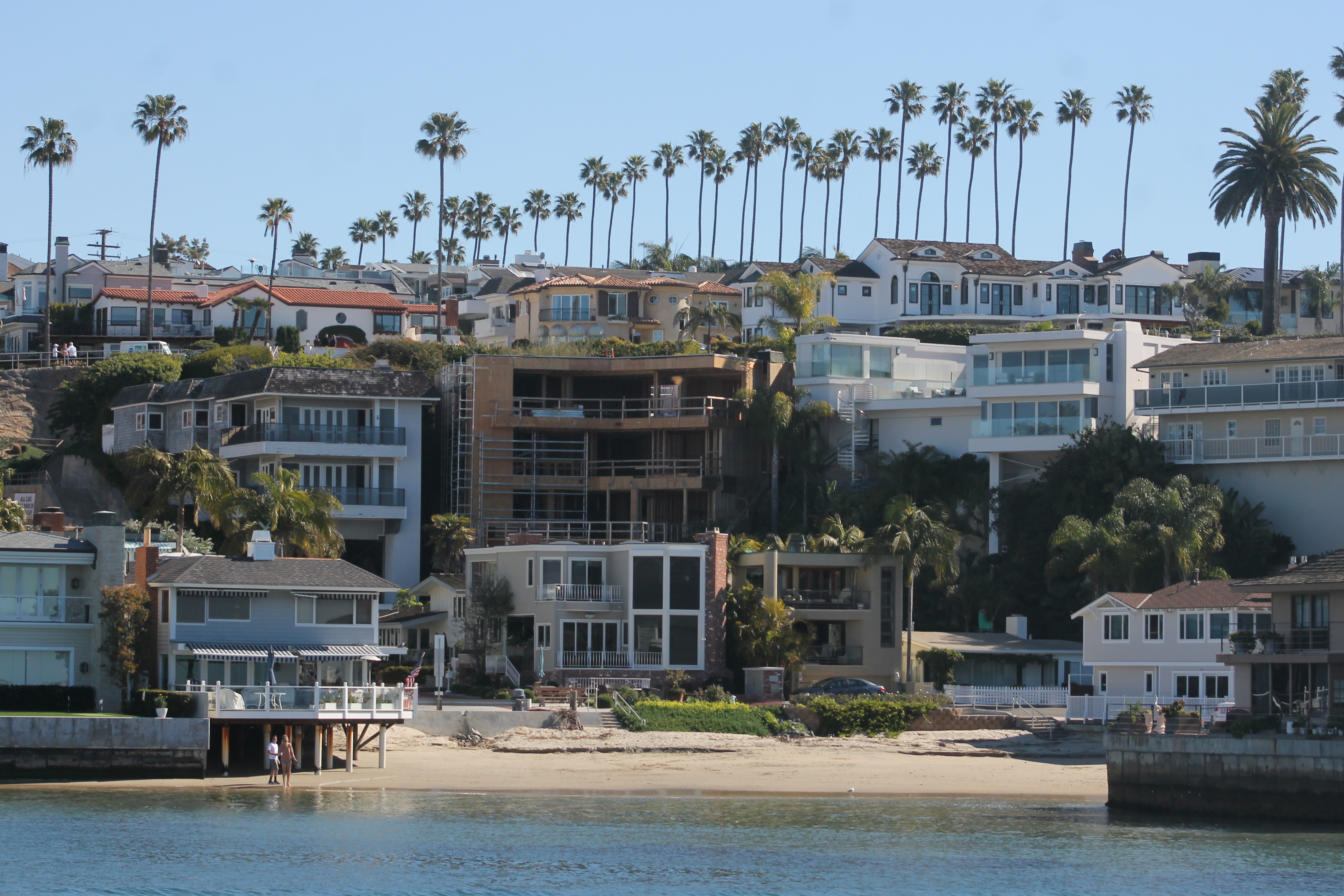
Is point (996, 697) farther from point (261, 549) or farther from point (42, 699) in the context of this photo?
point (42, 699)

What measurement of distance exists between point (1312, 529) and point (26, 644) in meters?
48.9

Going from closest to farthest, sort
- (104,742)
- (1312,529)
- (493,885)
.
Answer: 1. (493,885)
2. (104,742)
3. (1312,529)

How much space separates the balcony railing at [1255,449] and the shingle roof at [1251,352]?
326 centimetres

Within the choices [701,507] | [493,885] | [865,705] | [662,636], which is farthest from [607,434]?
[493,885]

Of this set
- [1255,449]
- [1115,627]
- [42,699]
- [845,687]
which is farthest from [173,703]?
[1255,449]

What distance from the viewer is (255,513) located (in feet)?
222

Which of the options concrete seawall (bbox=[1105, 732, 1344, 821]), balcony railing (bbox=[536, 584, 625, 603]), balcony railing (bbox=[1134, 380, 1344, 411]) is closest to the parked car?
balcony railing (bbox=[536, 584, 625, 603])

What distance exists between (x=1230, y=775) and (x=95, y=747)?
29.8 meters

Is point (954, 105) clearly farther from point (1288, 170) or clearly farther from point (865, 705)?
point (865, 705)

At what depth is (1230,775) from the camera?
50750mm

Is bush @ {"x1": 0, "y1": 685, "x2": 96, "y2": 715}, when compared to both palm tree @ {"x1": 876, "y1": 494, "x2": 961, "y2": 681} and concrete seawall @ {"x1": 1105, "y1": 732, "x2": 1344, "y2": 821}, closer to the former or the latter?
concrete seawall @ {"x1": 1105, "y1": 732, "x2": 1344, "y2": 821}

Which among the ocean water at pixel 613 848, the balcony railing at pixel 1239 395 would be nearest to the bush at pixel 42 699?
the ocean water at pixel 613 848

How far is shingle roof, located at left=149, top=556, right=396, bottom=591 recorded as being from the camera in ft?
191

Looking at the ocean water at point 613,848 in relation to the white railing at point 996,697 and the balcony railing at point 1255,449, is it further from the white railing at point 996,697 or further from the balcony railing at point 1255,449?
the balcony railing at point 1255,449
